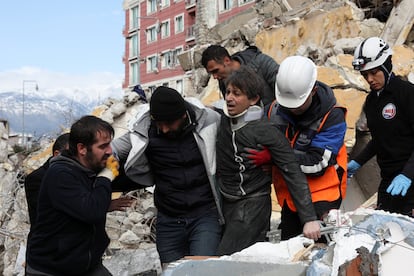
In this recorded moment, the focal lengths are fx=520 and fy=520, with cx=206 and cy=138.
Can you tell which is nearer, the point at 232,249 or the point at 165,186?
the point at 232,249

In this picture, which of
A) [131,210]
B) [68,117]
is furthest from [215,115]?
[68,117]

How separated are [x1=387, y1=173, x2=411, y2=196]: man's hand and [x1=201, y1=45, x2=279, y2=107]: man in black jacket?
947mm

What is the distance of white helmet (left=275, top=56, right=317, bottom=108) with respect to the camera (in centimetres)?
284

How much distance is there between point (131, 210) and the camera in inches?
298

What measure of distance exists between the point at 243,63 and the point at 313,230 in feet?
5.29

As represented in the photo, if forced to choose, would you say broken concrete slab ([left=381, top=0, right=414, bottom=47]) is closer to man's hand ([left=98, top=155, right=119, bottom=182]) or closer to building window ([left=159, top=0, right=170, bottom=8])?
man's hand ([left=98, top=155, right=119, bottom=182])

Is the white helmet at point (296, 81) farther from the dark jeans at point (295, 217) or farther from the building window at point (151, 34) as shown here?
the building window at point (151, 34)

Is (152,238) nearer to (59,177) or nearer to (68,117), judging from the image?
(59,177)

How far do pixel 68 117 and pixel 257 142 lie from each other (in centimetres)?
901

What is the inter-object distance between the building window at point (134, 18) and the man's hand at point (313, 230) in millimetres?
43455

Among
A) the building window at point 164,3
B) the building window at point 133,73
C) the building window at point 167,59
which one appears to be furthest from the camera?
the building window at point 133,73

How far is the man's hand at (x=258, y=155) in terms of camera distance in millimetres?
2846

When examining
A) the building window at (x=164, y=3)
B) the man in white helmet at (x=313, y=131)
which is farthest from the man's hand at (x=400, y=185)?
the building window at (x=164, y=3)

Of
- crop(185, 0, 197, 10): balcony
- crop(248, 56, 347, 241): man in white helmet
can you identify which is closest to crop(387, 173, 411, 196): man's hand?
crop(248, 56, 347, 241): man in white helmet
